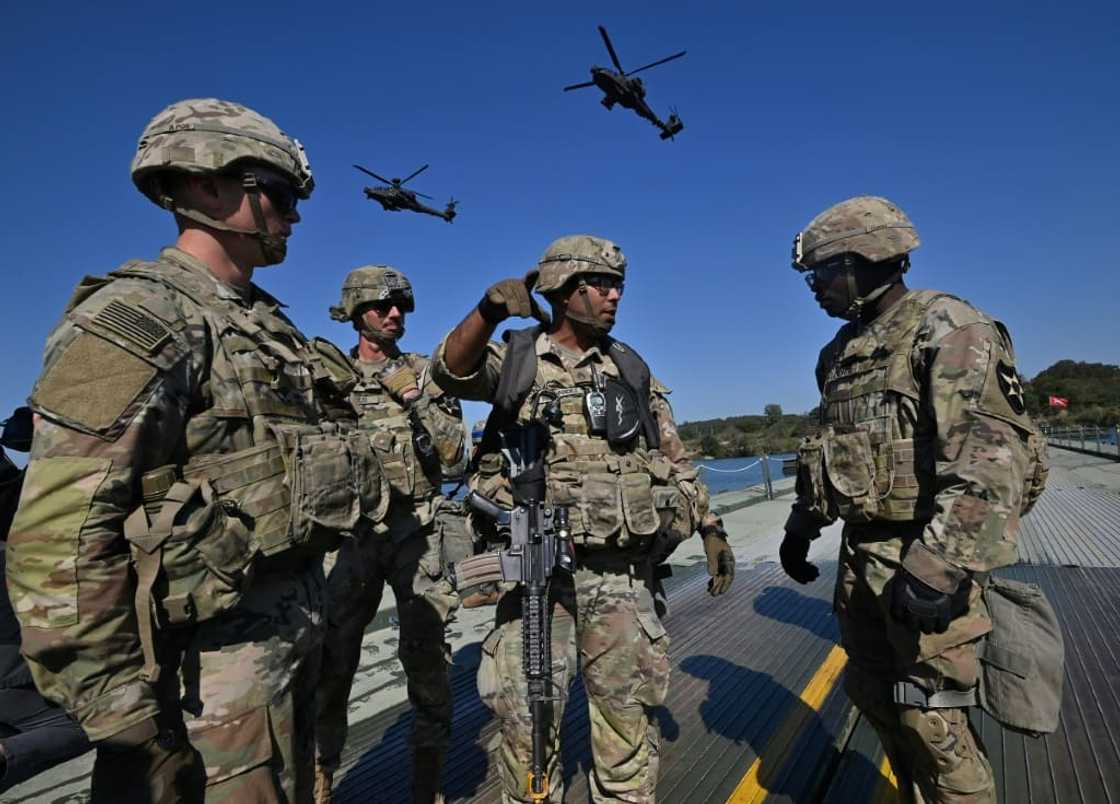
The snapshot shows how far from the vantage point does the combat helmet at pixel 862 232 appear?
2621 millimetres

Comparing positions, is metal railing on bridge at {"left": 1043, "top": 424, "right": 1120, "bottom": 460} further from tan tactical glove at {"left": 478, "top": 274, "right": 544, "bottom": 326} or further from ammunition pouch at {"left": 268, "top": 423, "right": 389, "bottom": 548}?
ammunition pouch at {"left": 268, "top": 423, "right": 389, "bottom": 548}

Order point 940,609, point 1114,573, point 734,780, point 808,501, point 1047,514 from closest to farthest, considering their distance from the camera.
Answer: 1. point 940,609
2. point 808,501
3. point 734,780
4. point 1114,573
5. point 1047,514

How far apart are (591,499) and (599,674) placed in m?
0.79

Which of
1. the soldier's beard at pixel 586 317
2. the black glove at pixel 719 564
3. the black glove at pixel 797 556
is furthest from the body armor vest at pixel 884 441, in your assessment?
the soldier's beard at pixel 586 317

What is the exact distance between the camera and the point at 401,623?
11.2 feet

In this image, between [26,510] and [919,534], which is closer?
[26,510]

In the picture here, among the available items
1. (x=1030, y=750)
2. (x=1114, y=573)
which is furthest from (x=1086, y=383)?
(x=1030, y=750)

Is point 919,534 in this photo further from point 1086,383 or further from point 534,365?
point 1086,383

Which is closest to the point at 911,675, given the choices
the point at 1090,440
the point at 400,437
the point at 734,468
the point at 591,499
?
the point at 591,499

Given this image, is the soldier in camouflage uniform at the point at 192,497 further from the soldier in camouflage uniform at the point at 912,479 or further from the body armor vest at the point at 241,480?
the soldier in camouflage uniform at the point at 912,479

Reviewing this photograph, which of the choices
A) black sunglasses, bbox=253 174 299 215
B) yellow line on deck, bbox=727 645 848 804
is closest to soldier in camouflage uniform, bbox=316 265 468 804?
black sunglasses, bbox=253 174 299 215

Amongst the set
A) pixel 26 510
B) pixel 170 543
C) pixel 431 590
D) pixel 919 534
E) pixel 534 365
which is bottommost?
pixel 431 590

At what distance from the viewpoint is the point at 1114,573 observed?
6250mm

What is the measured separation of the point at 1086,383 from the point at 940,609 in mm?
66235
